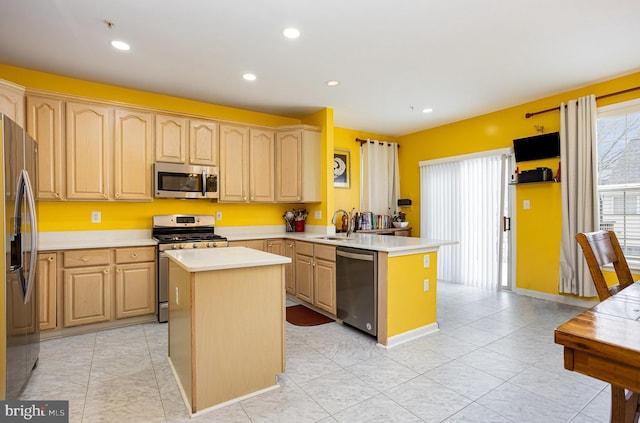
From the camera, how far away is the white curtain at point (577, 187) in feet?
12.1

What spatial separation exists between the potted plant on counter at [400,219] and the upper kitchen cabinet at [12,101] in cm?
520

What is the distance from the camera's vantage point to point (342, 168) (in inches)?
221

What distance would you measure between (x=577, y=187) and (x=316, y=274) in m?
3.24

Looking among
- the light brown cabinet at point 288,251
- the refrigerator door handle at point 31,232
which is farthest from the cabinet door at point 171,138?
the refrigerator door handle at point 31,232

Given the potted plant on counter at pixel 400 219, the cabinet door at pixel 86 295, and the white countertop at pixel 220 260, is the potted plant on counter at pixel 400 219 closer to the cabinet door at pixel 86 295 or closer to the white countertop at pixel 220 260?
the white countertop at pixel 220 260

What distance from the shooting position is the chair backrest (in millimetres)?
1506

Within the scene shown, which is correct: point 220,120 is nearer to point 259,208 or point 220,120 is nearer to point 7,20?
point 259,208

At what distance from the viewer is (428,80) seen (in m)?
3.66

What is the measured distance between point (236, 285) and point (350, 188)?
3.89m

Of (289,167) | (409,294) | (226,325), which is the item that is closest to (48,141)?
(289,167)

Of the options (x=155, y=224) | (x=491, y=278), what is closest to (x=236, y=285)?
(x=155, y=224)

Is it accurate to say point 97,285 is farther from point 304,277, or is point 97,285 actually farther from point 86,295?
point 304,277

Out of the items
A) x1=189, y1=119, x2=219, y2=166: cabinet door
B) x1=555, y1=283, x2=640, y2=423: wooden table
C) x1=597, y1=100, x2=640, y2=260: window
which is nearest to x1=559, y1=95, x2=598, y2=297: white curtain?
x1=597, y1=100, x2=640, y2=260: window

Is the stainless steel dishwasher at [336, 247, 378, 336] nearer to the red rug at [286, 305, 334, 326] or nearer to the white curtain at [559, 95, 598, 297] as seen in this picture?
the red rug at [286, 305, 334, 326]
